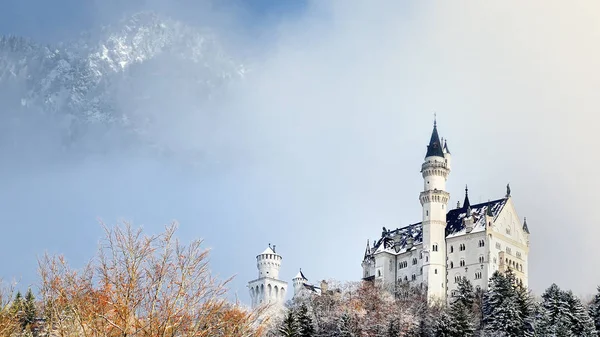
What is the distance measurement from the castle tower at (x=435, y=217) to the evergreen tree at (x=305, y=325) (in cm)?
3183

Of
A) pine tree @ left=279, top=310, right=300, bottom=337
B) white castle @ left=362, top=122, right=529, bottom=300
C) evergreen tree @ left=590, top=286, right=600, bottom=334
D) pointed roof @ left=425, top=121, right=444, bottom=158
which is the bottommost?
pine tree @ left=279, top=310, right=300, bottom=337

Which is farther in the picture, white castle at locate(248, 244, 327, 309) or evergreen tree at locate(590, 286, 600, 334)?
white castle at locate(248, 244, 327, 309)

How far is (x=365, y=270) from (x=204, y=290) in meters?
108

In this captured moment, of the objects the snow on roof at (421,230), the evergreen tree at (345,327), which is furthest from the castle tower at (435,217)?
the evergreen tree at (345,327)

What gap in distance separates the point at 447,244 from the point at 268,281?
131 ft

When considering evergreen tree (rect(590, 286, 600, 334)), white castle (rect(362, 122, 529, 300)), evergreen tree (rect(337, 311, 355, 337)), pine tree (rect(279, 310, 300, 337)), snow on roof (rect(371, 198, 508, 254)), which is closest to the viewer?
pine tree (rect(279, 310, 300, 337))

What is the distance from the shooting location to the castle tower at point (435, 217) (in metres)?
112

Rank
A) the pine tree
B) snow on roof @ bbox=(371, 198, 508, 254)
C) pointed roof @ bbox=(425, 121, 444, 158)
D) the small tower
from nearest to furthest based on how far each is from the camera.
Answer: the pine tree
snow on roof @ bbox=(371, 198, 508, 254)
pointed roof @ bbox=(425, 121, 444, 158)
the small tower

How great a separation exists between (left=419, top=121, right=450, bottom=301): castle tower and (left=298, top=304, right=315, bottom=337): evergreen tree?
31829 millimetres

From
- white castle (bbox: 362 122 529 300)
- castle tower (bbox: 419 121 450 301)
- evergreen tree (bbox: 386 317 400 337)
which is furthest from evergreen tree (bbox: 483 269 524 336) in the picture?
castle tower (bbox: 419 121 450 301)

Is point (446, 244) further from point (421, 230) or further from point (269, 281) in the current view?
point (269, 281)

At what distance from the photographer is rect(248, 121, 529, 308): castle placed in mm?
111188

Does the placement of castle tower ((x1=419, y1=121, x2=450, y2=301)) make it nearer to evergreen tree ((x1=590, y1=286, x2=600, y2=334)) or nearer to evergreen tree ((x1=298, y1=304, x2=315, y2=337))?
evergreen tree ((x1=590, y1=286, x2=600, y2=334))

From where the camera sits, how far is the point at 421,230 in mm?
123125
